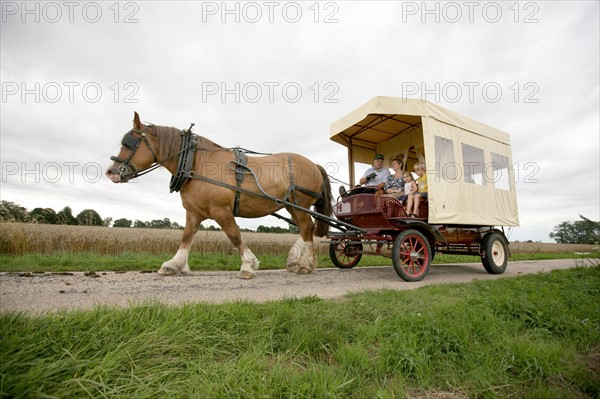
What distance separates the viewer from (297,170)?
5340mm

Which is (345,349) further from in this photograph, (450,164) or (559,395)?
(450,164)

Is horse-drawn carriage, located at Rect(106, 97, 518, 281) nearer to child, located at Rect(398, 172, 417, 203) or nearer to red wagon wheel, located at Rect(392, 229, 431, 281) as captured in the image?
red wagon wheel, located at Rect(392, 229, 431, 281)

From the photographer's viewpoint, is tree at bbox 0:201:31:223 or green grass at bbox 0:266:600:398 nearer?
green grass at bbox 0:266:600:398

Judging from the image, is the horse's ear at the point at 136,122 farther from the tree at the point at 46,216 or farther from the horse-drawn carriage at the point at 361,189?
the tree at the point at 46,216

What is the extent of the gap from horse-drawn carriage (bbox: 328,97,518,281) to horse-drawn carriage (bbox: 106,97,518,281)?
2cm

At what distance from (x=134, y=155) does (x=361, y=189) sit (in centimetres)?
383

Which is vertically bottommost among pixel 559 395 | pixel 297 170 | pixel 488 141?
pixel 559 395

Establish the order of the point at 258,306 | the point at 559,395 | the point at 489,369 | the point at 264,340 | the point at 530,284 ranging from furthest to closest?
1. the point at 530,284
2. the point at 258,306
3. the point at 264,340
4. the point at 489,369
5. the point at 559,395

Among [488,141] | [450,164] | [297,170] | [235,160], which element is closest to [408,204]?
[450,164]

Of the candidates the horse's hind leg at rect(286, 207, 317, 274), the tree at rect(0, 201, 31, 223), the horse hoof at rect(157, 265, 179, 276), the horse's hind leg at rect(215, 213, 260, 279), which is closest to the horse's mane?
the horse's hind leg at rect(215, 213, 260, 279)

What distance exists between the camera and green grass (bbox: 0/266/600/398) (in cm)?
127

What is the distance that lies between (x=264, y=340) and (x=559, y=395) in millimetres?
1450

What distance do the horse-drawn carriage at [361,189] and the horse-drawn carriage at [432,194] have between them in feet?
0.06

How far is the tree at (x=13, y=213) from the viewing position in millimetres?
6941
